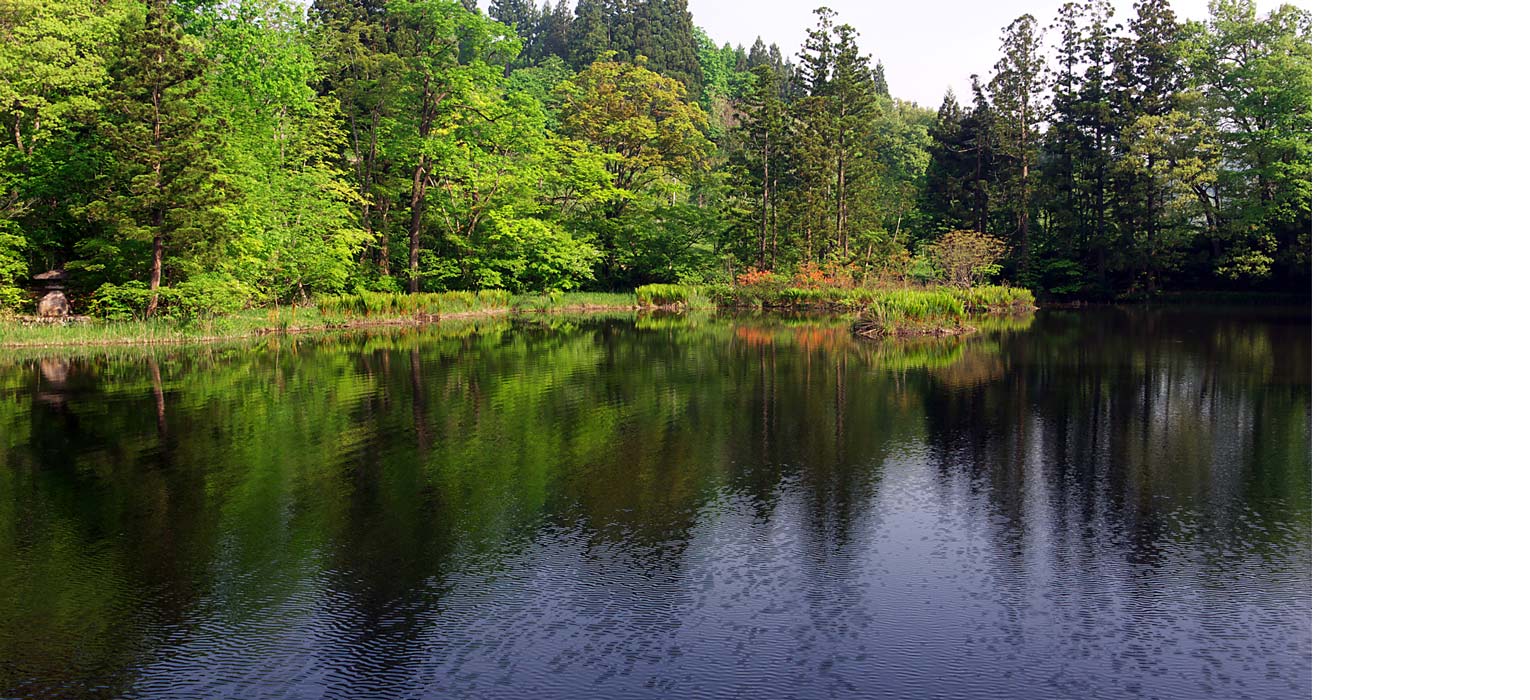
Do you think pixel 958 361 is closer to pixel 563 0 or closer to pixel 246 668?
pixel 246 668

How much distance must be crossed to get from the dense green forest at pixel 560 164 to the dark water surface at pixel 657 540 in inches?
500

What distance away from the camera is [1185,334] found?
29172 millimetres

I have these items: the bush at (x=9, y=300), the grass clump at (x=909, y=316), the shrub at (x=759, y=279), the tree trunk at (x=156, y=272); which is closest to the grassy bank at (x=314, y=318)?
the tree trunk at (x=156, y=272)

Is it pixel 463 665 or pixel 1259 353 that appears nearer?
pixel 463 665

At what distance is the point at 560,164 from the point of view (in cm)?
4544

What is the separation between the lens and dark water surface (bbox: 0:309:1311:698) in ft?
20.3

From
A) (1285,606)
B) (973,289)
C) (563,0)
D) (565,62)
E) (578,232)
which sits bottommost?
(1285,606)

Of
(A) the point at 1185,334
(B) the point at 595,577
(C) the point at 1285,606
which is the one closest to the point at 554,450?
(B) the point at 595,577

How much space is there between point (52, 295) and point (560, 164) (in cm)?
2119

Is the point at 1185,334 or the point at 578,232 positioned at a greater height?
the point at 578,232

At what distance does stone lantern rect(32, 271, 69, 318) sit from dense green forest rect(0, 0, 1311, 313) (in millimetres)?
405

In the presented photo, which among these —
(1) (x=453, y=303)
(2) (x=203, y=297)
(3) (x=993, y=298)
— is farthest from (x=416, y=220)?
(3) (x=993, y=298)

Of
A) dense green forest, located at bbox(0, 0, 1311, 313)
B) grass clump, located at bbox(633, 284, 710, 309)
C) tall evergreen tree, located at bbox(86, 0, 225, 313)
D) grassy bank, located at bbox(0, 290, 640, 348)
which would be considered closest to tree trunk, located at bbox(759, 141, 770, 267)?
dense green forest, located at bbox(0, 0, 1311, 313)

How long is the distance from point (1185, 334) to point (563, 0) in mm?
93372
